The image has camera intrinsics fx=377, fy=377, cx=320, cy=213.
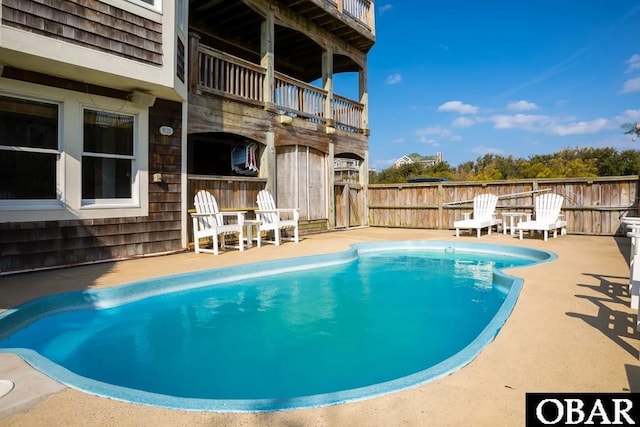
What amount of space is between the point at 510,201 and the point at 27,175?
11.0 meters

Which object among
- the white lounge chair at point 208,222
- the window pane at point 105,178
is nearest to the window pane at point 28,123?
the window pane at point 105,178

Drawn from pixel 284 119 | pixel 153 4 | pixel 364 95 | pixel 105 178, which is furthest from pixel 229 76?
pixel 364 95

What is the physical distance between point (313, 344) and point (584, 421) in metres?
1.89

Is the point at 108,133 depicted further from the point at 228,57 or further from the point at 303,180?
the point at 303,180

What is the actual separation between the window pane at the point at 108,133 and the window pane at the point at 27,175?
1.87 feet

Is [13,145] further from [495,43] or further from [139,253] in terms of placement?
[495,43]

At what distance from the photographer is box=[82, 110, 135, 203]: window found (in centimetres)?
554

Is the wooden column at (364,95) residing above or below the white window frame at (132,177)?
above

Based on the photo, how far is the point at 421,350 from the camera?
3010mm

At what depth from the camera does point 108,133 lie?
577cm

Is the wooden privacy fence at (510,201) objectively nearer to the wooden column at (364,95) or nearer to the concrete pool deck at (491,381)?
the wooden column at (364,95)

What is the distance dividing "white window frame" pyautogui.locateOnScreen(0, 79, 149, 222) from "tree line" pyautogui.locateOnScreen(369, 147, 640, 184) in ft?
87.8

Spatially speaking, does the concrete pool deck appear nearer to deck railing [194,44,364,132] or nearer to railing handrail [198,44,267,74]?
deck railing [194,44,364,132]

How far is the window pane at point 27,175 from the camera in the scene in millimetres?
4797
